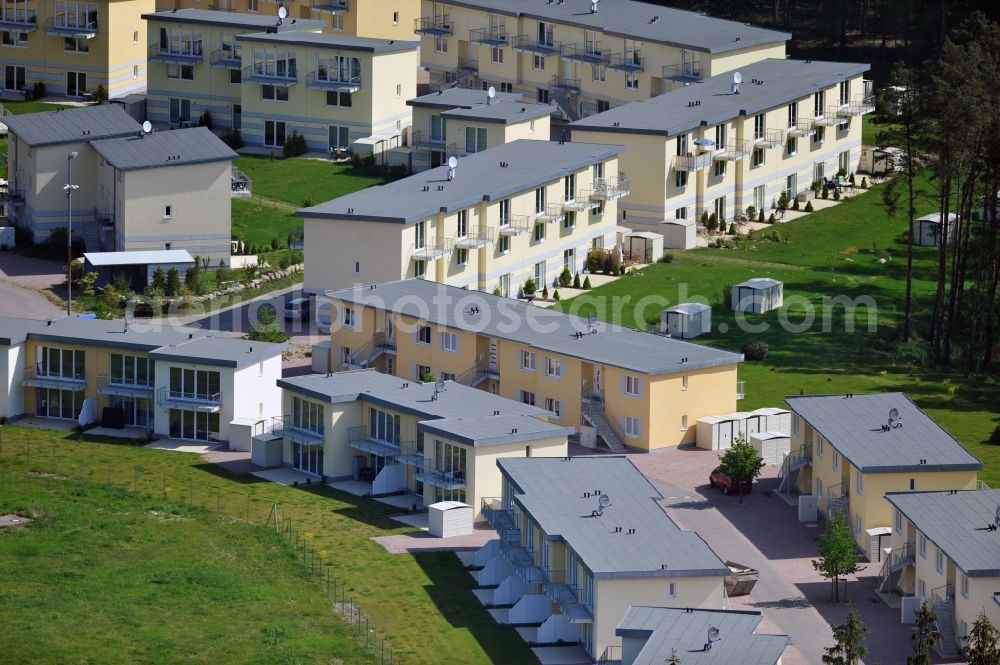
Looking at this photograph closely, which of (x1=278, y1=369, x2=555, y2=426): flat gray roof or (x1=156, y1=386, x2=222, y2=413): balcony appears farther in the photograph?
(x1=156, y1=386, x2=222, y2=413): balcony

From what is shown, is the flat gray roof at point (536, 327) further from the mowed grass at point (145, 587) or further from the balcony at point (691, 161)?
the balcony at point (691, 161)

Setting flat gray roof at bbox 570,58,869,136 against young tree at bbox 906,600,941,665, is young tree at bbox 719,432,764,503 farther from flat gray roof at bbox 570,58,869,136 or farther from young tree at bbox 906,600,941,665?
flat gray roof at bbox 570,58,869,136

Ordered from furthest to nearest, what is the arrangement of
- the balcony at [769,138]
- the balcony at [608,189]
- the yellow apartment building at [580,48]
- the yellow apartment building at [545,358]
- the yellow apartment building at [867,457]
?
the yellow apartment building at [580,48] → the balcony at [769,138] → the balcony at [608,189] → the yellow apartment building at [545,358] → the yellow apartment building at [867,457]

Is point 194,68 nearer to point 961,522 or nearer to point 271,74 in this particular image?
point 271,74

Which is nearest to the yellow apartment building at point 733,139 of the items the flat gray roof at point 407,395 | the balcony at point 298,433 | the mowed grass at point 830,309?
the mowed grass at point 830,309

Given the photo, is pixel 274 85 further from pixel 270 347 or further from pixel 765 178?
pixel 270 347

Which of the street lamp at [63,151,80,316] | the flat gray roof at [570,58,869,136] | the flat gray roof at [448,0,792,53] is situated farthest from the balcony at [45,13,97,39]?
the flat gray roof at [570,58,869,136]
